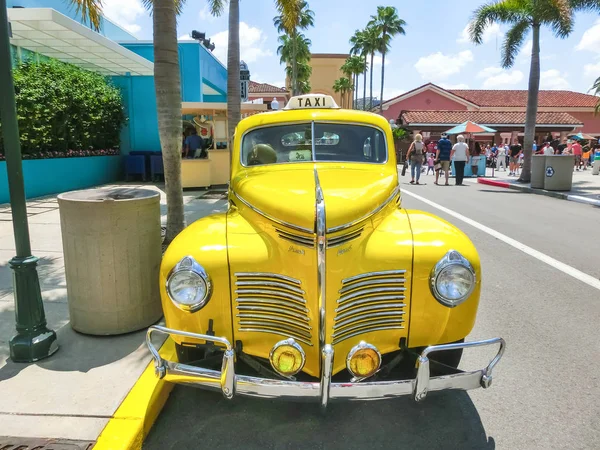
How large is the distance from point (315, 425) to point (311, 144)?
2383mm

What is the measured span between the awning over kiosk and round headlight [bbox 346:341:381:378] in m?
11.5

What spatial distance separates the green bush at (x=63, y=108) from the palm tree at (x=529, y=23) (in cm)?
1411

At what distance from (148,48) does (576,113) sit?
45.1 metres

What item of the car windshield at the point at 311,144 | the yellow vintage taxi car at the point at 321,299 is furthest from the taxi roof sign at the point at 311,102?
the yellow vintage taxi car at the point at 321,299

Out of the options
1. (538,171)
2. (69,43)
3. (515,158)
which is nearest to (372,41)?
(515,158)

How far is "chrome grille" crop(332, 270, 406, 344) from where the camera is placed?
2.85 metres

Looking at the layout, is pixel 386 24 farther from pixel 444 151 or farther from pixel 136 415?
pixel 136 415

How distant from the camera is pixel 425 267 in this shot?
9.42 feet

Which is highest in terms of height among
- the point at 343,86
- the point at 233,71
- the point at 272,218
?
the point at 343,86

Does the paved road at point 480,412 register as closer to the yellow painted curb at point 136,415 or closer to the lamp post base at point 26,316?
the yellow painted curb at point 136,415

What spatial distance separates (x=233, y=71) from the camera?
1148 centimetres

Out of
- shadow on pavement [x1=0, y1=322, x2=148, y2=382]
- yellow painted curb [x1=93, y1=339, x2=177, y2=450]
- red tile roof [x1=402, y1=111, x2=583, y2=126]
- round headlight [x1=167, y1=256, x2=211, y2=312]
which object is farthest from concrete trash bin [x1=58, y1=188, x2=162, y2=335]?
red tile roof [x1=402, y1=111, x2=583, y2=126]

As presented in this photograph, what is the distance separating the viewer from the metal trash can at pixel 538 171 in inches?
619

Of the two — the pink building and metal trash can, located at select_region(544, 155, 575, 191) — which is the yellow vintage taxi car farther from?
the pink building
